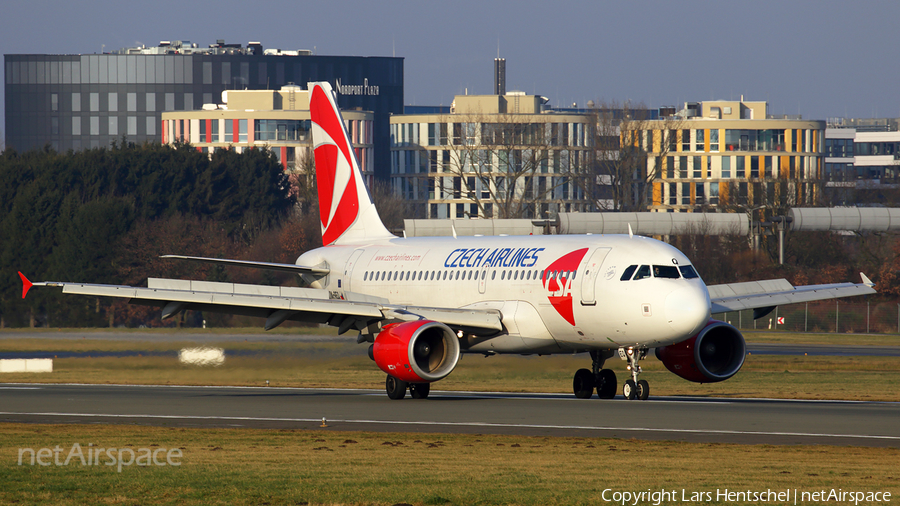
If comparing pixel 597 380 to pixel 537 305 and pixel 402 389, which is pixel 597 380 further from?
pixel 402 389

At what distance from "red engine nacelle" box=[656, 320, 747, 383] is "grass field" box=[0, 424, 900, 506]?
423 inches

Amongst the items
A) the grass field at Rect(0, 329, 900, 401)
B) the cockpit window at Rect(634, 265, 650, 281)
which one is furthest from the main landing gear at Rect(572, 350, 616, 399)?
the cockpit window at Rect(634, 265, 650, 281)

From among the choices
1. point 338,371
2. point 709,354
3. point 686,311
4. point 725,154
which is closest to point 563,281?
point 686,311

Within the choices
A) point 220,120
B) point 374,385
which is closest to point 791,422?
point 374,385

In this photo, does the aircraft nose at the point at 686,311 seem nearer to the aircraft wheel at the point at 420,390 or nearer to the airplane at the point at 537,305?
the airplane at the point at 537,305

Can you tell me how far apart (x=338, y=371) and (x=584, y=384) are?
59.0 ft

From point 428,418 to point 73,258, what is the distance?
258 feet

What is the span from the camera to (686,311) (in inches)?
1158

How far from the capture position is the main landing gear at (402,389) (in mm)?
33469

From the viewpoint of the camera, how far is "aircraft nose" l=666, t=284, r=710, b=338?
2939 cm

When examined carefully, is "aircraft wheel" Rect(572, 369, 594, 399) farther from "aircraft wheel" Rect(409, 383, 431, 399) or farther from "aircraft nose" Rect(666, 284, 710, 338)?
"aircraft nose" Rect(666, 284, 710, 338)

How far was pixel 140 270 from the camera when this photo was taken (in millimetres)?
100188

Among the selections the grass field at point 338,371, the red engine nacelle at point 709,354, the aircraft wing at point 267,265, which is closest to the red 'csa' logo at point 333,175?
the aircraft wing at point 267,265

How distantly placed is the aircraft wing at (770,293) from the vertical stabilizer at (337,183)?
13.4m
